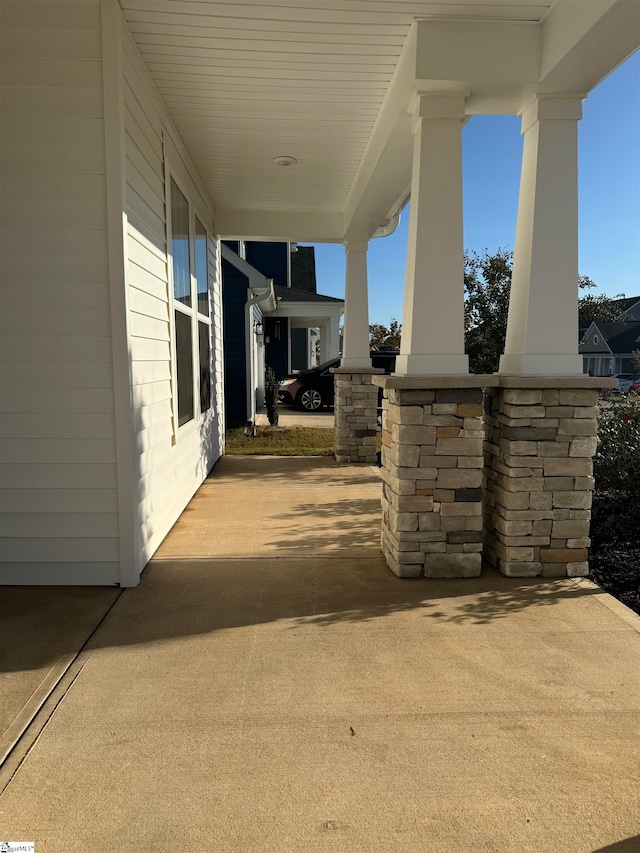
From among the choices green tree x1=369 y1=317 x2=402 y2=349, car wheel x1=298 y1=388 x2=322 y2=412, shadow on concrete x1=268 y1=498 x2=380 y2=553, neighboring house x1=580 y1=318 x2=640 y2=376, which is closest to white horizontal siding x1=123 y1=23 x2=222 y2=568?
shadow on concrete x1=268 y1=498 x2=380 y2=553

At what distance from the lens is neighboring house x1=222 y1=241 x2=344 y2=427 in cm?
1055

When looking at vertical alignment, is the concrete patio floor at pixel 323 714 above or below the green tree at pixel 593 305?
below

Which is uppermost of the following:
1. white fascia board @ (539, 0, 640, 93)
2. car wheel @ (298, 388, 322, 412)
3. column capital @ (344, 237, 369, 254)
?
white fascia board @ (539, 0, 640, 93)

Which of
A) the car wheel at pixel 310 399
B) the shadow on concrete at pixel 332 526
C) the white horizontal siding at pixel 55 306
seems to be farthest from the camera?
the car wheel at pixel 310 399

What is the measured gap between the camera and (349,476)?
6547 mm

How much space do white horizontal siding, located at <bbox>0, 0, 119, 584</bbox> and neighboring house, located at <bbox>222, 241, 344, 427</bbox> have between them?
7.21 meters

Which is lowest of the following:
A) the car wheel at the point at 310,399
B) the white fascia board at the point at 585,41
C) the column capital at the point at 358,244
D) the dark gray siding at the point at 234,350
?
the car wheel at the point at 310,399

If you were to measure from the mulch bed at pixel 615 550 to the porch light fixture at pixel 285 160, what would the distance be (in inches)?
160

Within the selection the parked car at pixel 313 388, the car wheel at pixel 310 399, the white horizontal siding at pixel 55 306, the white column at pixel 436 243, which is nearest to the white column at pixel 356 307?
the white column at pixel 436 243

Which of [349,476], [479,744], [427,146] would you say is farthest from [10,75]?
[349,476]

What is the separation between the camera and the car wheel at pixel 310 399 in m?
13.5

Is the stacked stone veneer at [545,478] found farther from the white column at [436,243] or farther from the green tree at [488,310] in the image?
the green tree at [488,310]

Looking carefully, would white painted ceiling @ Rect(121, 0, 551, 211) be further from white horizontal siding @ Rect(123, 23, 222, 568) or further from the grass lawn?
the grass lawn

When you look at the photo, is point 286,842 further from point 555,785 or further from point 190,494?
A: point 190,494
